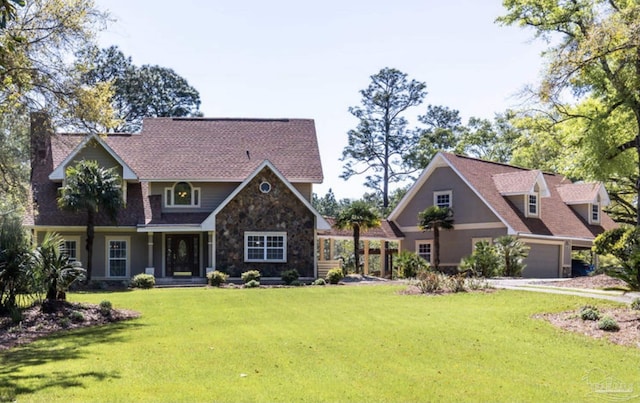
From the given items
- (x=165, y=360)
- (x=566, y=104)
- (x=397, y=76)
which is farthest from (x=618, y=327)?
(x=397, y=76)

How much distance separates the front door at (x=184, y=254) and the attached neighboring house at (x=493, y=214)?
12.1m

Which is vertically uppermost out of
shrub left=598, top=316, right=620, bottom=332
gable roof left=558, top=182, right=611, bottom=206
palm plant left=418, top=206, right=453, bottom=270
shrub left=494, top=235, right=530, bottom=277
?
gable roof left=558, top=182, right=611, bottom=206

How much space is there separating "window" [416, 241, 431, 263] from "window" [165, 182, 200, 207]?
12.7 m

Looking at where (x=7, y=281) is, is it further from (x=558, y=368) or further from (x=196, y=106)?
(x=196, y=106)

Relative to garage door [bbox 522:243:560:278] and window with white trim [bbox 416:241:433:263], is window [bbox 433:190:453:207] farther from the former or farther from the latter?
garage door [bbox 522:243:560:278]

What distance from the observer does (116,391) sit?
864 cm

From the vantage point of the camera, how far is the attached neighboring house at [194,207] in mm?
30750

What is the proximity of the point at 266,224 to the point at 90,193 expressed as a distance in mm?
7809

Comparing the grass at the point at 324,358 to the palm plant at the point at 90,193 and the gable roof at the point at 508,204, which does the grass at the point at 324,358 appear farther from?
the gable roof at the point at 508,204

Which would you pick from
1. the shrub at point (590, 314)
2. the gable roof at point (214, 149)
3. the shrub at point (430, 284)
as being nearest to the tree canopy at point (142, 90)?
Result: the gable roof at point (214, 149)

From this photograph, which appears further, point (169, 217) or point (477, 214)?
point (477, 214)

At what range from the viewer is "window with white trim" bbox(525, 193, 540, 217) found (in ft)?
118

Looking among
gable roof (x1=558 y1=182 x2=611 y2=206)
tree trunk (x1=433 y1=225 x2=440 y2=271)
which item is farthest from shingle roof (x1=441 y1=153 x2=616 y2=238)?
tree trunk (x1=433 y1=225 x2=440 y2=271)

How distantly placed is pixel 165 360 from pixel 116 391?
6.54ft
